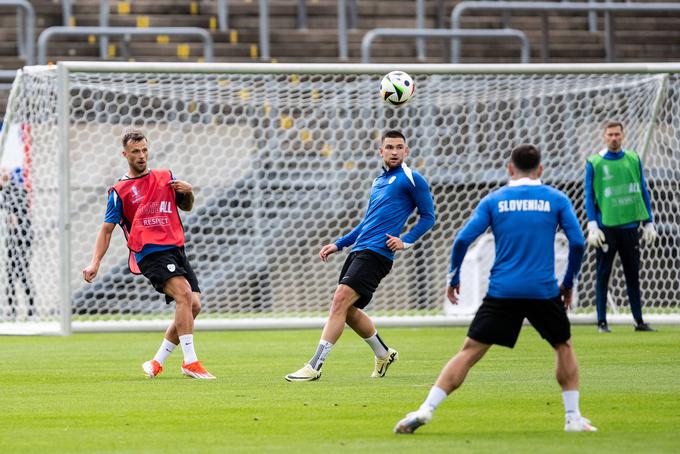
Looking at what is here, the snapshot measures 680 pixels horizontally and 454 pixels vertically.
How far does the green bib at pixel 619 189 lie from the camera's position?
14.7 meters

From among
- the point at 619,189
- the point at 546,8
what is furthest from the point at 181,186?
the point at 546,8

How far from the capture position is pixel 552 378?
1009cm

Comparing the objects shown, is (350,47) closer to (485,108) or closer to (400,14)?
(400,14)

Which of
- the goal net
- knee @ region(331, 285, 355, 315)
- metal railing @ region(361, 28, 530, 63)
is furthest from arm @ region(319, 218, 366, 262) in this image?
metal railing @ region(361, 28, 530, 63)

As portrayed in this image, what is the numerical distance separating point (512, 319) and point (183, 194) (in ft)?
13.2

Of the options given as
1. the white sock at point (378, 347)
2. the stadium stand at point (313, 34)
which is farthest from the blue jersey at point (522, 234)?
the stadium stand at point (313, 34)

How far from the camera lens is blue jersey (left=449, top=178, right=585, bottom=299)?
7176mm

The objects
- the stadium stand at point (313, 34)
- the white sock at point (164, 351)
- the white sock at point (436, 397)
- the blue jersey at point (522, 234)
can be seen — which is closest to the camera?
the white sock at point (436, 397)

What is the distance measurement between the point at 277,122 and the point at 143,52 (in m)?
4.96

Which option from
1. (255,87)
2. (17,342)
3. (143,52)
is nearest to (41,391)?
(17,342)

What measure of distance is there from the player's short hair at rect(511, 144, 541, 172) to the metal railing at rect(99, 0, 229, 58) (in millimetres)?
15389

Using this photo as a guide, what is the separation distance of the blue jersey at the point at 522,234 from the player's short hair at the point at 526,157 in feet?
0.23

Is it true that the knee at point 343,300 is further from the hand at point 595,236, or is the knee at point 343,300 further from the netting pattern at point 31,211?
the netting pattern at point 31,211

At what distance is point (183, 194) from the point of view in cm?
1052
